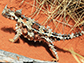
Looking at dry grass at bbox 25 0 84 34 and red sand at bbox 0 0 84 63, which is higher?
dry grass at bbox 25 0 84 34

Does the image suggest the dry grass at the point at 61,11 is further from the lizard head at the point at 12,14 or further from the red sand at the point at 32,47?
the lizard head at the point at 12,14

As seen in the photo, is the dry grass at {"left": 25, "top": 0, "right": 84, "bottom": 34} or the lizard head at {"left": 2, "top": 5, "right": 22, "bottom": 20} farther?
the dry grass at {"left": 25, "top": 0, "right": 84, "bottom": 34}

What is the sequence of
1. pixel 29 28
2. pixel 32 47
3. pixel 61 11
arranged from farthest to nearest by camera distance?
pixel 61 11 → pixel 32 47 → pixel 29 28

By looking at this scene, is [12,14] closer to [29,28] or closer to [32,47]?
[29,28]

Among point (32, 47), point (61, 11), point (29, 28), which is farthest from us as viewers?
point (61, 11)

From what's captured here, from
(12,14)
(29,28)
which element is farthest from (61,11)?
(12,14)

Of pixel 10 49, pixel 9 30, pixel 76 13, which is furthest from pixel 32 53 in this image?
pixel 76 13

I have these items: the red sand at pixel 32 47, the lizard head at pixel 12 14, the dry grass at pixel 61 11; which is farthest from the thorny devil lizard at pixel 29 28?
the dry grass at pixel 61 11

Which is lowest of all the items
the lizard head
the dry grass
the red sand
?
the red sand

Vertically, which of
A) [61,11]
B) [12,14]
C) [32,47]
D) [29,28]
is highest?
[61,11]

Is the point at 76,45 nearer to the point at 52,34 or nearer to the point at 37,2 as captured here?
the point at 52,34

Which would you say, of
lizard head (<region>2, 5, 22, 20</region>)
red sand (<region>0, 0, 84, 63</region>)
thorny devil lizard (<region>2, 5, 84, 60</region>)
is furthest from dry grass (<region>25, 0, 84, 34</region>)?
lizard head (<region>2, 5, 22, 20</region>)

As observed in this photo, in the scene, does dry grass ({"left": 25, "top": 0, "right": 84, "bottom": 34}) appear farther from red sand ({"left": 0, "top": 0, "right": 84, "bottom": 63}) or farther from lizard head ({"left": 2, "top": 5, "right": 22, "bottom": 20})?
lizard head ({"left": 2, "top": 5, "right": 22, "bottom": 20})
